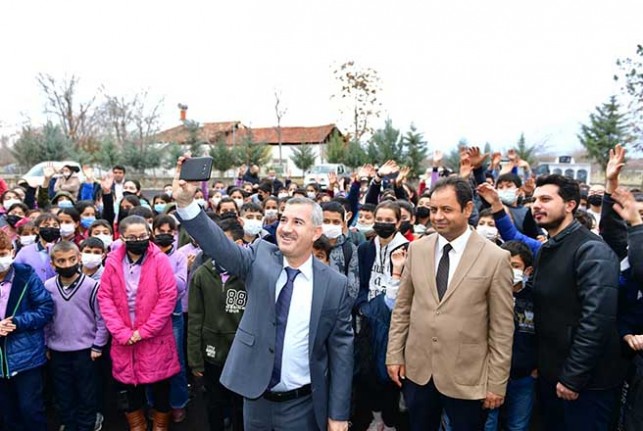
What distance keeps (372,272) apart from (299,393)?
172 centimetres

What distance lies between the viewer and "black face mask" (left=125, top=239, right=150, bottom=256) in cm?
374

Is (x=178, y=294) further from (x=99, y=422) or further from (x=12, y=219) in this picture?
(x=12, y=219)

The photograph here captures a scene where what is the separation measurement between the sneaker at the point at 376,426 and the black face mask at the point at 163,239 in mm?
2713

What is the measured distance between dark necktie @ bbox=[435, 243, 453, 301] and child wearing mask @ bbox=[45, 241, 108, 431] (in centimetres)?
285

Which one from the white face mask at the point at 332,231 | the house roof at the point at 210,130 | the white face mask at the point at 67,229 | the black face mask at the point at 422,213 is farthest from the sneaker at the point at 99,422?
the house roof at the point at 210,130

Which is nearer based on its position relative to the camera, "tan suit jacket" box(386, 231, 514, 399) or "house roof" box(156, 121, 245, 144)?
"tan suit jacket" box(386, 231, 514, 399)

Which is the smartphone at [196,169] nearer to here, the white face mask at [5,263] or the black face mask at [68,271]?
the black face mask at [68,271]

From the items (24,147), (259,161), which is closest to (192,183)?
(24,147)

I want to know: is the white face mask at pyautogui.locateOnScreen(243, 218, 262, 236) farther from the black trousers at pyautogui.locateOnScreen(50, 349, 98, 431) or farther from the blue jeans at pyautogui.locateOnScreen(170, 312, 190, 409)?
the black trousers at pyautogui.locateOnScreen(50, 349, 98, 431)

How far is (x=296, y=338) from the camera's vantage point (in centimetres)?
249

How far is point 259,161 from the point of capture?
30609 mm

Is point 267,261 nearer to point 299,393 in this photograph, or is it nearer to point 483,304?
point 299,393

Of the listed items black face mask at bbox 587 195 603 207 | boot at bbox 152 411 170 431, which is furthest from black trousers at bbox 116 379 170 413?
black face mask at bbox 587 195 603 207

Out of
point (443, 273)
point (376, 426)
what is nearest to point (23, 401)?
point (376, 426)
